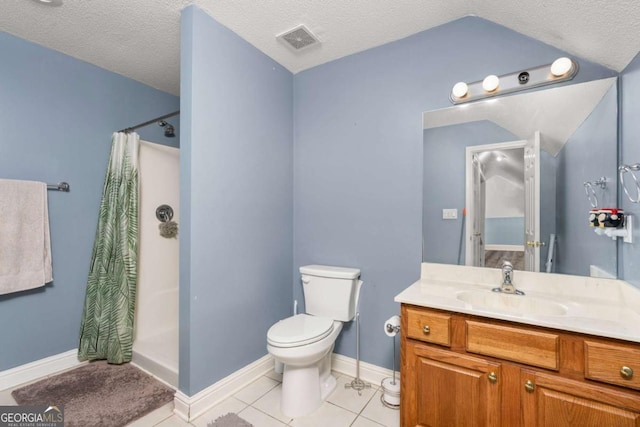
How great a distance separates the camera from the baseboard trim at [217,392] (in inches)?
64.7

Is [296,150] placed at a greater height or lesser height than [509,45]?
lesser

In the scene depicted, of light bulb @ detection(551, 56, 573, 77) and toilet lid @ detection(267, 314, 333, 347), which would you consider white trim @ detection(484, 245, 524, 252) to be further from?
toilet lid @ detection(267, 314, 333, 347)

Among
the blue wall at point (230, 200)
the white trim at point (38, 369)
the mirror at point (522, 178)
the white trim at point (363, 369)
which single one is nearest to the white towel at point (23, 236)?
the white trim at point (38, 369)

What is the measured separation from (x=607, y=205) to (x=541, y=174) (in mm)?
313

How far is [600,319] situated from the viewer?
1.12 meters

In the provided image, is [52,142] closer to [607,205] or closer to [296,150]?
[296,150]

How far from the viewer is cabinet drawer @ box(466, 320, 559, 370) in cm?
111

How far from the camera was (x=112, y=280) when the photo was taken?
2.24 metres

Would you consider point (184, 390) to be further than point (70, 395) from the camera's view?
No

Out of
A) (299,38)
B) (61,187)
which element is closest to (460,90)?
(299,38)

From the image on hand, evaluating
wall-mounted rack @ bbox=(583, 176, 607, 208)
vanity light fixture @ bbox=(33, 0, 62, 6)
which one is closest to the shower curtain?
vanity light fixture @ bbox=(33, 0, 62, 6)

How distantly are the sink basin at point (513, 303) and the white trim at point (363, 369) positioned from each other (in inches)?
32.8

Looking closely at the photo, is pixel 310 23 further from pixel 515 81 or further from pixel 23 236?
pixel 23 236

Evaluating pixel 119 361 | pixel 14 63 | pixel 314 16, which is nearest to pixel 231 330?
pixel 119 361
